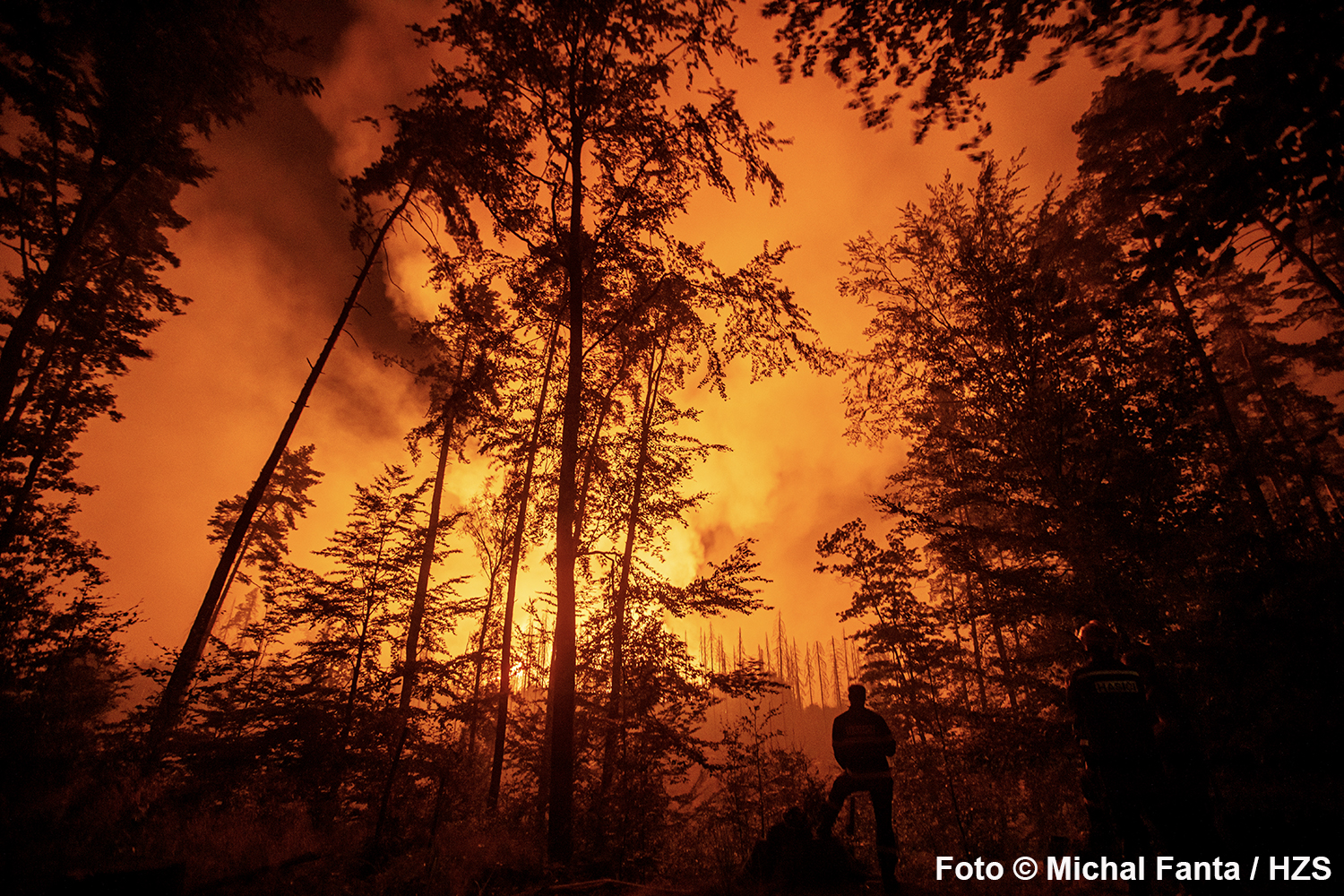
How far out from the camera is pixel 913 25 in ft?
13.0

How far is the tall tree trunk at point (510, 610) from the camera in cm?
1067

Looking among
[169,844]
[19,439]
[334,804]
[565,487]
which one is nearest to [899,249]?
[565,487]

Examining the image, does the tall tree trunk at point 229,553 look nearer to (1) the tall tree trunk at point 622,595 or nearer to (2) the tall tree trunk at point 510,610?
(2) the tall tree trunk at point 510,610

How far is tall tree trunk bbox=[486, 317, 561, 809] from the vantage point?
1067 cm

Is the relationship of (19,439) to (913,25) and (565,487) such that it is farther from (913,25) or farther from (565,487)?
(913,25)

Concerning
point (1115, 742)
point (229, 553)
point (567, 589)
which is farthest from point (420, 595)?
point (1115, 742)

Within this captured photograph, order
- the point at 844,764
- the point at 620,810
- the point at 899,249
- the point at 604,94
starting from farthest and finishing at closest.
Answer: the point at 899,249 < the point at 604,94 < the point at 620,810 < the point at 844,764

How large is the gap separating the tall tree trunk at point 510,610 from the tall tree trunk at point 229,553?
4592 mm

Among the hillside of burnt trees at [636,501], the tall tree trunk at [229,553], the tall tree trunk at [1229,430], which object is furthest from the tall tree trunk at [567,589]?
the tall tree trunk at [1229,430]

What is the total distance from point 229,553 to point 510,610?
5804 mm

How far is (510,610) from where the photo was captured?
1198 cm

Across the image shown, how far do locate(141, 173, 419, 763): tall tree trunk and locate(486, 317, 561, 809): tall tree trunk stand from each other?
→ 459cm

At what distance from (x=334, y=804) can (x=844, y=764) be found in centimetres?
1174

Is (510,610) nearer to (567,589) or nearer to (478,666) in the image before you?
(478,666)
